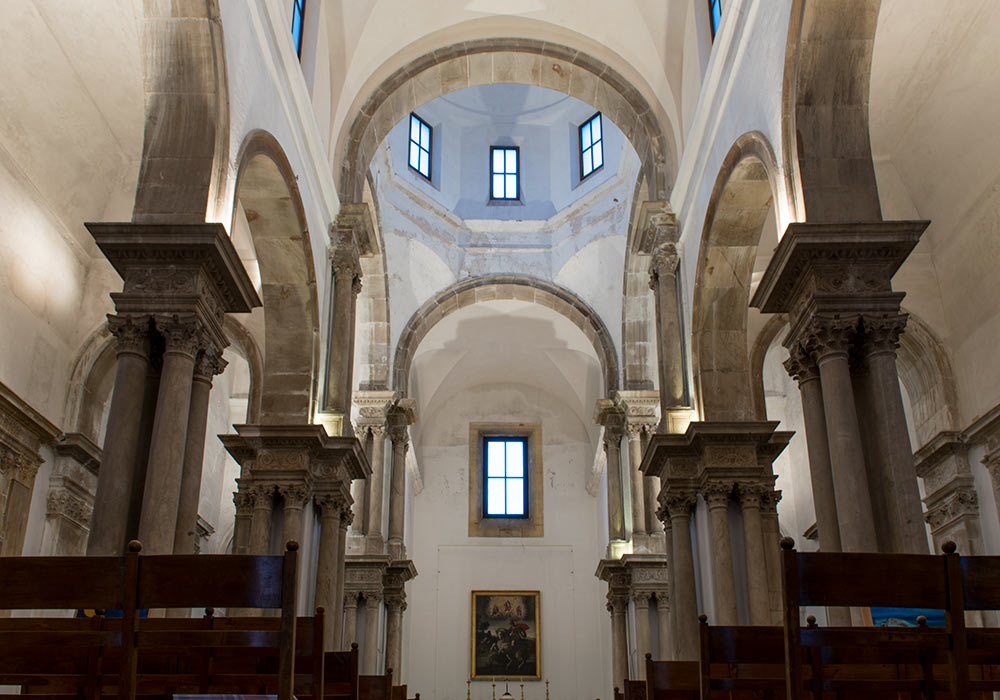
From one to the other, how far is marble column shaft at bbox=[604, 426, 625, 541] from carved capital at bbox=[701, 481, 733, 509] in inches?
318

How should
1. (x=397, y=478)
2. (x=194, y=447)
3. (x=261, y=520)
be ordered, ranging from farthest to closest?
(x=397, y=478), (x=261, y=520), (x=194, y=447)

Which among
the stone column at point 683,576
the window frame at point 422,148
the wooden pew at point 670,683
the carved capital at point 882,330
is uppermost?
the window frame at point 422,148

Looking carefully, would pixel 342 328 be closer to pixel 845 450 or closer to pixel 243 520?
pixel 243 520

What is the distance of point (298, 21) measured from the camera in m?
13.0

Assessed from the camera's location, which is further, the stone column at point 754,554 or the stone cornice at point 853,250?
the stone column at point 754,554

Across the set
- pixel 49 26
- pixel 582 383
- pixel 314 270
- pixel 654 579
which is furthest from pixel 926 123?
pixel 582 383

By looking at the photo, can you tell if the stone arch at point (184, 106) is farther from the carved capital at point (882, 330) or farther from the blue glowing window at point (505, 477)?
the blue glowing window at point (505, 477)

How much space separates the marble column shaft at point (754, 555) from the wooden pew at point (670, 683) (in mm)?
4586

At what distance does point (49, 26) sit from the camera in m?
11.6

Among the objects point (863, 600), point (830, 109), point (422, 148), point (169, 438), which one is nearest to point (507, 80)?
point (830, 109)

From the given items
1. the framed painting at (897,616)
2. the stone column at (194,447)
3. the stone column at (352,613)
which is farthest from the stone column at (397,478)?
the framed painting at (897,616)

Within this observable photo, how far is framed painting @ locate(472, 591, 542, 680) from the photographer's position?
25.3m

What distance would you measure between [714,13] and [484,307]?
12770 mm

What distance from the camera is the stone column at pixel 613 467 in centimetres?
1983
